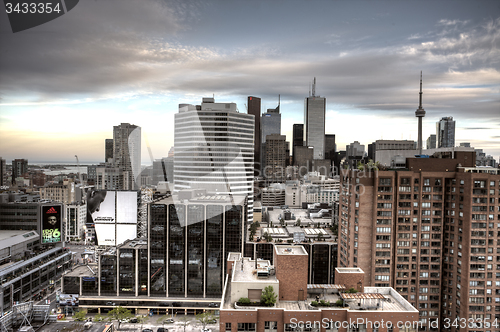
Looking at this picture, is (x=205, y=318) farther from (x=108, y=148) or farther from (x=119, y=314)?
(x=108, y=148)

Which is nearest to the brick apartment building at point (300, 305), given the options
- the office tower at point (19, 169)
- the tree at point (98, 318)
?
the tree at point (98, 318)

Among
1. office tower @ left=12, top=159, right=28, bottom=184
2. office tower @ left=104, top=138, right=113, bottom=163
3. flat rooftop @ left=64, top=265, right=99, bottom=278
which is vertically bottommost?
flat rooftop @ left=64, top=265, right=99, bottom=278

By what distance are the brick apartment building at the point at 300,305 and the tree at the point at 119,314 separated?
101 ft

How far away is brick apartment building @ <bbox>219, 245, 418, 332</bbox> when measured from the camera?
2223 cm

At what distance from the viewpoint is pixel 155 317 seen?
52625 mm

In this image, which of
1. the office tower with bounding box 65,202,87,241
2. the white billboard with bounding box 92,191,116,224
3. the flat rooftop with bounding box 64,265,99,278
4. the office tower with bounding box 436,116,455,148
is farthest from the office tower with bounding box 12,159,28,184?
the office tower with bounding box 436,116,455,148

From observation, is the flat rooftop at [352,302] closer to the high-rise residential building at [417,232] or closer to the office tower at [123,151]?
the high-rise residential building at [417,232]

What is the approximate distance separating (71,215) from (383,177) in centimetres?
10415

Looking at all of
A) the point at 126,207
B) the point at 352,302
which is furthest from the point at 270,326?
the point at 126,207

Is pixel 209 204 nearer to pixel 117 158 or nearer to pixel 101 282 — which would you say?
pixel 101 282

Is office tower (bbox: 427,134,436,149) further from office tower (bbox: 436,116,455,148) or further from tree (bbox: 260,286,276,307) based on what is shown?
tree (bbox: 260,286,276,307)

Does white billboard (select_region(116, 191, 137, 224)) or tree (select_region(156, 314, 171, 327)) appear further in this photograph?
white billboard (select_region(116, 191, 137, 224))

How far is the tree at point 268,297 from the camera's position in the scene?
22.8 metres

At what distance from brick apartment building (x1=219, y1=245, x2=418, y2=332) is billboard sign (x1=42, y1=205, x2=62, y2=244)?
2560 inches
